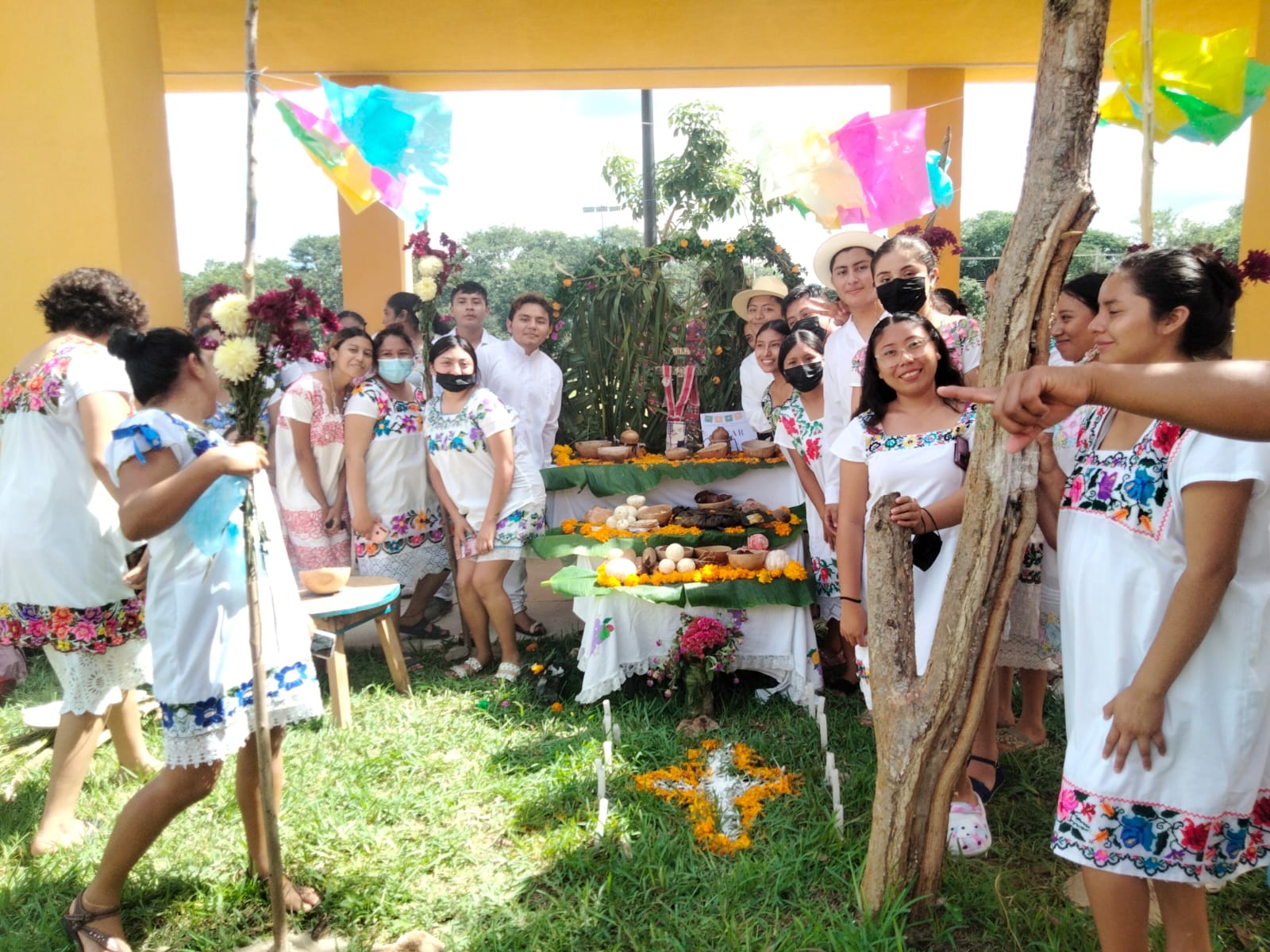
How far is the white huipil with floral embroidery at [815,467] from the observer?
412cm

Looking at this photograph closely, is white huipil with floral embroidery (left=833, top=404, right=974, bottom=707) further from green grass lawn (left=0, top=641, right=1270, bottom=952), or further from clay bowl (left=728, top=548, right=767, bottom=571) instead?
clay bowl (left=728, top=548, right=767, bottom=571)

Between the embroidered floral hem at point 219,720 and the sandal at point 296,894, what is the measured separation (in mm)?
540

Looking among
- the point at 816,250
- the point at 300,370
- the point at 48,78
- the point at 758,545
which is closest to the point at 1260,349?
the point at 816,250

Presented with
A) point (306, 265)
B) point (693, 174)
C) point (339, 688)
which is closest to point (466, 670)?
point (339, 688)

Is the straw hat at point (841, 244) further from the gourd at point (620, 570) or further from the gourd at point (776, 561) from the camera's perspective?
the gourd at point (620, 570)

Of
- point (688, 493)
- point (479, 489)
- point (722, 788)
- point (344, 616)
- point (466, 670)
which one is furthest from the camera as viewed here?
point (688, 493)

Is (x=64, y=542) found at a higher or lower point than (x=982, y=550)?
lower

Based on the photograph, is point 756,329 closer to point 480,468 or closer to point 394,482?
point 480,468

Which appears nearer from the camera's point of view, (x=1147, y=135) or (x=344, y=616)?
(x=1147, y=135)

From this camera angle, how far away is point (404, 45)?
7.76m

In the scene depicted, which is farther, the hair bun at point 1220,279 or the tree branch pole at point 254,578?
the tree branch pole at point 254,578

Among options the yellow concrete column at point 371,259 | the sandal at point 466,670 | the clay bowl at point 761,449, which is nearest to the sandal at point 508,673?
the sandal at point 466,670

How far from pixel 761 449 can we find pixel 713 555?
1095 mm

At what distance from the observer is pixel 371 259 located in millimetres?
8930
